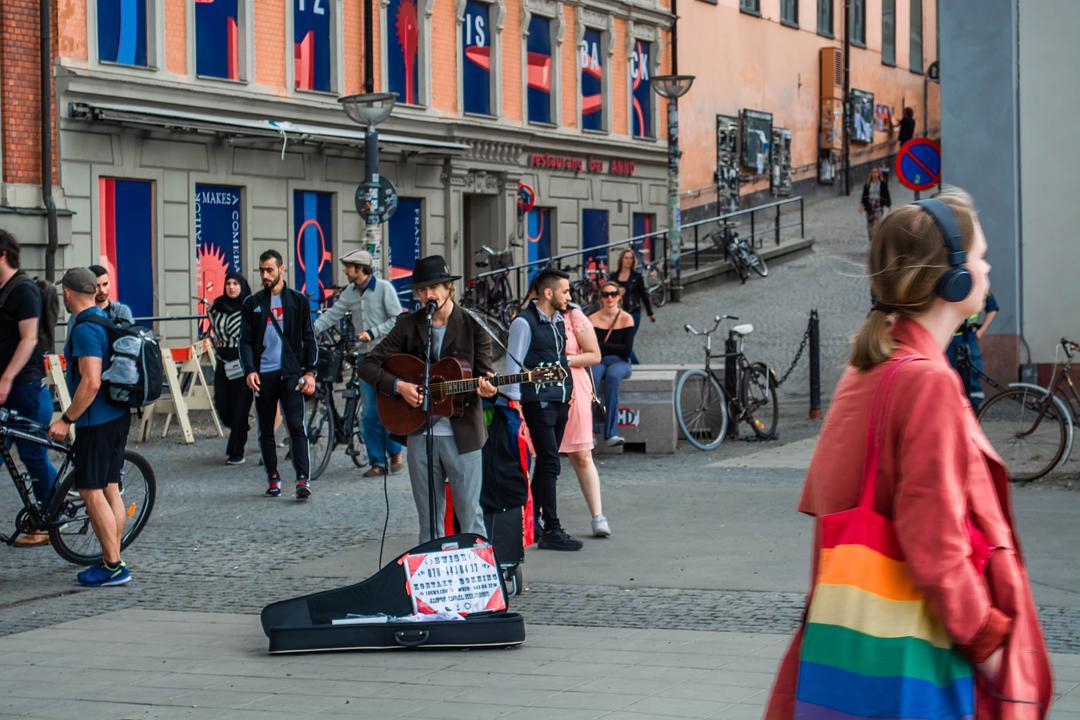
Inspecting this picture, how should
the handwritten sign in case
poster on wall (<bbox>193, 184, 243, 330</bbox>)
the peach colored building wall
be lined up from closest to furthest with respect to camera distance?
the handwritten sign in case → poster on wall (<bbox>193, 184, 243, 330</bbox>) → the peach colored building wall

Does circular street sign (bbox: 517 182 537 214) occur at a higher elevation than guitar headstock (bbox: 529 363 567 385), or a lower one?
higher

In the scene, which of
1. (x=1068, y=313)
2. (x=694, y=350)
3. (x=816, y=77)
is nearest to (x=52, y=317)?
(x=1068, y=313)

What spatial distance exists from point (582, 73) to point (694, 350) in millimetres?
11593

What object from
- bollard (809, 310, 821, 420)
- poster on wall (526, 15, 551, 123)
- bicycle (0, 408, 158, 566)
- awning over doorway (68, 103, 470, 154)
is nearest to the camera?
bicycle (0, 408, 158, 566)

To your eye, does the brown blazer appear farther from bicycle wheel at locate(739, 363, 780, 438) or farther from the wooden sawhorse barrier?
the wooden sawhorse barrier

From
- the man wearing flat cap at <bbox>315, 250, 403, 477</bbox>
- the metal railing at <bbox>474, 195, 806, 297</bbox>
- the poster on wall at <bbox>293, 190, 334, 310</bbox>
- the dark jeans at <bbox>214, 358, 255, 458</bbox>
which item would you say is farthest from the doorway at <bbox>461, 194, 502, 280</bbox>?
the man wearing flat cap at <bbox>315, 250, 403, 477</bbox>

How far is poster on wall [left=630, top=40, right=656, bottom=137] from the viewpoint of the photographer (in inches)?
1459

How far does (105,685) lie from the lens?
260 inches

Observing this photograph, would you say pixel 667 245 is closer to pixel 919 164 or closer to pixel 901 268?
pixel 919 164

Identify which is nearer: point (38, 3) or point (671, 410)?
point (671, 410)

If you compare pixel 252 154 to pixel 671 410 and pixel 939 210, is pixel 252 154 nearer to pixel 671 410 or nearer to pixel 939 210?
pixel 671 410

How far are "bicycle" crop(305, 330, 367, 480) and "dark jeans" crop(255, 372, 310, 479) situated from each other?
2.29 feet

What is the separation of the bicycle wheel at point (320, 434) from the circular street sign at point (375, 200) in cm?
696

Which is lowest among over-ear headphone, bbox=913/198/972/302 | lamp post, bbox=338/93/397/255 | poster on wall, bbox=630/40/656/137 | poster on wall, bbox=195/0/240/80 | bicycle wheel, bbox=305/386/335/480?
bicycle wheel, bbox=305/386/335/480
